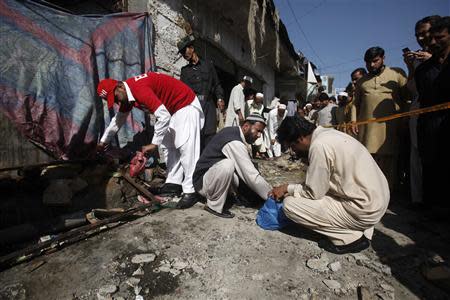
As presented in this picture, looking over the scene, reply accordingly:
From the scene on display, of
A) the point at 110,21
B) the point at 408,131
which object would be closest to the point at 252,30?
the point at 110,21

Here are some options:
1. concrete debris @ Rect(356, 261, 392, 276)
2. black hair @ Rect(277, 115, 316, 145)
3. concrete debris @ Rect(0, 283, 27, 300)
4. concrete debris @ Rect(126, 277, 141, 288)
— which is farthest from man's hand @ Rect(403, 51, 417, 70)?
concrete debris @ Rect(0, 283, 27, 300)

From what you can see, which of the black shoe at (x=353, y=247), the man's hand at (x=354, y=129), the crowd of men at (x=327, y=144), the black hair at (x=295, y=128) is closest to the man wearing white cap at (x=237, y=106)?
the crowd of men at (x=327, y=144)

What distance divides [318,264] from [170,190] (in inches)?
86.5

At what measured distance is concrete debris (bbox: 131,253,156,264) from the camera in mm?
2131

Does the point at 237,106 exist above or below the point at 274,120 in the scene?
above

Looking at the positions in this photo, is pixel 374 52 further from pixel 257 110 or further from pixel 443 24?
pixel 257 110

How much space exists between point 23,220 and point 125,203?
41.2 inches

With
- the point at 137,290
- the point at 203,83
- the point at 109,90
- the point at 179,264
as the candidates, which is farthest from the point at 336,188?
the point at 203,83

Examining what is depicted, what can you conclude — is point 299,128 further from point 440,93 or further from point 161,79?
point 161,79

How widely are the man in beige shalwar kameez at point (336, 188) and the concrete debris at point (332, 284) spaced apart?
390 millimetres

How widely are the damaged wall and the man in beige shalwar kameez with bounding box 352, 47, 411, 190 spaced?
3.13 metres

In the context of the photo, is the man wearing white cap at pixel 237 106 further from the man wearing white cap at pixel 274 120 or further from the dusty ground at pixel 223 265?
the dusty ground at pixel 223 265

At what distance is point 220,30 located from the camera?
21.9ft

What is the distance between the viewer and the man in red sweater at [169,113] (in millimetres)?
3074
